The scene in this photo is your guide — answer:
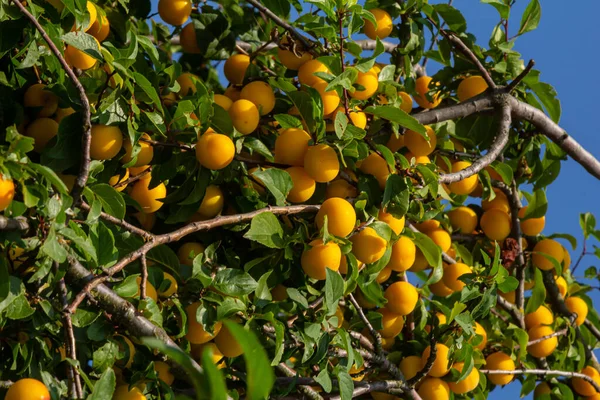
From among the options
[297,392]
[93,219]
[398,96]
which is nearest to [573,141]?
[398,96]

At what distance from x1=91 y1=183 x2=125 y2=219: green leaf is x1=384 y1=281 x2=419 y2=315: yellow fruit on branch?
587 mm

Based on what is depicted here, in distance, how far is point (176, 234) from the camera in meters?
1.21

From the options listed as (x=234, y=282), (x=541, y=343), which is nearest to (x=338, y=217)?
(x=234, y=282)

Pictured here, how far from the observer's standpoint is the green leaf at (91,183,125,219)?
114 centimetres

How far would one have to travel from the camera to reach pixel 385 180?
56.7 inches

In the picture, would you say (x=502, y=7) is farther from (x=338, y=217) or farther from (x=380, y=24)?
(x=338, y=217)

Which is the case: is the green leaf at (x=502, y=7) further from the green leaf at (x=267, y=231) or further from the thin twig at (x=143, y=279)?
the thin twig at (x=143, y=279)

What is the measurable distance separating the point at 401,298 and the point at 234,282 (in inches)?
16.6

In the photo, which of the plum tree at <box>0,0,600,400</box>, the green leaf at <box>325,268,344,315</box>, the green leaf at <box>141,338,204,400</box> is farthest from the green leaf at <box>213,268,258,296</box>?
the green leaf at <box>141,338,204,400</box>

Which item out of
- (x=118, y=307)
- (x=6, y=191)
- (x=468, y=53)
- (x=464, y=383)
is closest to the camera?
(x=6, y=191)

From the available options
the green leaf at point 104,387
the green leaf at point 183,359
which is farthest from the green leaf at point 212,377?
the green leaf at point 104,387

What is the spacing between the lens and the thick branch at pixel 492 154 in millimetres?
1510

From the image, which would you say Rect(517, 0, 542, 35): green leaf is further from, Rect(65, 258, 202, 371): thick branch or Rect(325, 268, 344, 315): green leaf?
Rect(65, 258, 202, 371): thick branch

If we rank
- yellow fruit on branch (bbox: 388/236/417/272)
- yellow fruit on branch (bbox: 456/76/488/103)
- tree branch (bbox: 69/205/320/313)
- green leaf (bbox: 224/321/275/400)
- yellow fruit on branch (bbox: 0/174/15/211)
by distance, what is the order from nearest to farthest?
1. green leaf (bbox: 224/321/275/400)
2. yellow fruit on branch (bbox: 0/174/15/211)
3. tree branch (bbox: 69/205/320/313)
4. yellow fruit on branch (bbox: 388/236/417/272)
5. yellow fruit on branch (bbox: 456/76/488/103)
